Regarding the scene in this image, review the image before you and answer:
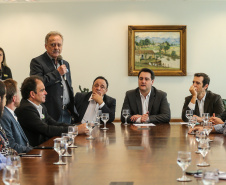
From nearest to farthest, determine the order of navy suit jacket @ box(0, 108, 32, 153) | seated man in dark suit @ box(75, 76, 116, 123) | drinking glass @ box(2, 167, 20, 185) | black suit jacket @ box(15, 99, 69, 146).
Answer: drinking glass @ box(2, 167, 20, 185), navy suit jacket @ box(0, 108, 32, 153), black suit jacket @ box(15, 99, 69, 146), seated man in dark suit @ box(75, 76, 116, 123)

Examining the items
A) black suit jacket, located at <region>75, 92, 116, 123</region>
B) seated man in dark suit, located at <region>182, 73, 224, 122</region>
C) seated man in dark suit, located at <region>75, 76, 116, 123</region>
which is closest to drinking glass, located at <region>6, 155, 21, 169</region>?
seated man in dark suit, located at <region>75, 76, 116, 123</region>

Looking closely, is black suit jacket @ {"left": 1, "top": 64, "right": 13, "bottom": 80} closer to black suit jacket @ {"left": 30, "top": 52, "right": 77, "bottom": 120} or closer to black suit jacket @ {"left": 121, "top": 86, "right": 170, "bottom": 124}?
black suit jacket @ {"left": 30, "top": 52, "right": 77, "bottom": 120}

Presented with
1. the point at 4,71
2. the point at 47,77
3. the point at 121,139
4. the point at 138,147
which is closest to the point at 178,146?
the point at 138,147

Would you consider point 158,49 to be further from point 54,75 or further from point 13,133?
point 13,133

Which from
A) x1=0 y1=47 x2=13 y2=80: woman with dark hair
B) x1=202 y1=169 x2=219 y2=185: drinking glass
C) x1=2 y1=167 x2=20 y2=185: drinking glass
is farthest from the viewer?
x1=0 y1=47 x2=13 y2=80: woman with dark hair

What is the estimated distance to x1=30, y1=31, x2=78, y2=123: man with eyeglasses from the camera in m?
5.62

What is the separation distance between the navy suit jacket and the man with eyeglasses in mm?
1721

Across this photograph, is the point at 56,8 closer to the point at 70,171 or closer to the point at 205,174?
the point at 70,171

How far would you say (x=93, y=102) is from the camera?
19.6ft

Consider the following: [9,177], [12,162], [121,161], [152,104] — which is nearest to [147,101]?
[152,104]

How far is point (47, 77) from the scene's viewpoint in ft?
18.1

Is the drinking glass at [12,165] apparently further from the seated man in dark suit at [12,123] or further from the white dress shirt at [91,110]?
the white dress shirt at [91,110]

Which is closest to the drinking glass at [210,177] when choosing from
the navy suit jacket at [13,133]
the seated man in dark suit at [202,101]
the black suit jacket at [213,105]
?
the navy suit jacket at [13,133]

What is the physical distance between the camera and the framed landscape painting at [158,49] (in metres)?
9.33
